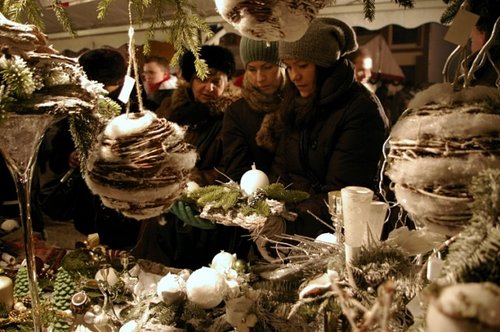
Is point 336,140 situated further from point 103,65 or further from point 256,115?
point 103,65

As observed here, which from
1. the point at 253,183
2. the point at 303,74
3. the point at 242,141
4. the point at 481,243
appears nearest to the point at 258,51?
the point at 303,74

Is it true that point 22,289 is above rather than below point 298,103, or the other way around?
below

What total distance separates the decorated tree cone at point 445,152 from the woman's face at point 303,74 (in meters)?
0.91

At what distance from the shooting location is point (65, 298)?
0.95 m

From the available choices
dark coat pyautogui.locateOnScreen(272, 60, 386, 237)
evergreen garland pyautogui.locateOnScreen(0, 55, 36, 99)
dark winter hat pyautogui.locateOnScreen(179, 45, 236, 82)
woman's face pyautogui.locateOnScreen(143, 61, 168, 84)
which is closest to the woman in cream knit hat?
dark coat pyautogui.locateOnScreen(272, 60, 386, 237)

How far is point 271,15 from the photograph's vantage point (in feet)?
2.12

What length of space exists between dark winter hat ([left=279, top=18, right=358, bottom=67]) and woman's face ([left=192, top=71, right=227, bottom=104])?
0.52 metres

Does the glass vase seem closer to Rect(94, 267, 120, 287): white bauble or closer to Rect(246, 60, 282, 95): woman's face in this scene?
Rect(94, 267, 120, 287): white bauble

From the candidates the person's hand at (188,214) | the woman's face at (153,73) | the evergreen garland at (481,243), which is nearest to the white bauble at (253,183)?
the person's hand at (188,214)

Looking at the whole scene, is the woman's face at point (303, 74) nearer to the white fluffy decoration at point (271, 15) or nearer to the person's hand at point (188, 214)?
the person's hand at point (188, 214)

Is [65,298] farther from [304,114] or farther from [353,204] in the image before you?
[304,114]

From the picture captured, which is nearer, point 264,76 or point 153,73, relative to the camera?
point 264,76

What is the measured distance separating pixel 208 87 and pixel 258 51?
0.35m

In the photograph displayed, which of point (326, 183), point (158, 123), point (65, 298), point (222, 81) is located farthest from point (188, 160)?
point (222, 81)
